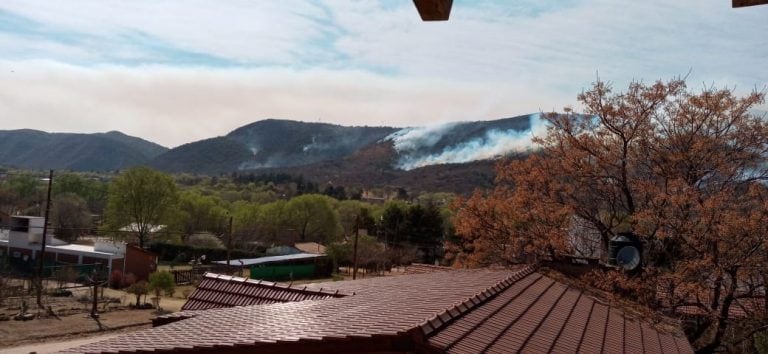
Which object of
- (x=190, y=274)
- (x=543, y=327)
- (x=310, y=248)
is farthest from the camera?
(x=310, y=248)

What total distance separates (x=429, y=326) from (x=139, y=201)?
56166 mm

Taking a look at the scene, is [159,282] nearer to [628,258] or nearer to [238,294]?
[238,294]

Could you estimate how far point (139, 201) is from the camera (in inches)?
2216

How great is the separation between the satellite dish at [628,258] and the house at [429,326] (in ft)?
9.63

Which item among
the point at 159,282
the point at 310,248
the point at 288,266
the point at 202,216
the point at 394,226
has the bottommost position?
the point at 288,266

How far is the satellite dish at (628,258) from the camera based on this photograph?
1172 cm

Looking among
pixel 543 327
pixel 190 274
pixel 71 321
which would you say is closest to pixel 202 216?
pixel 190 274

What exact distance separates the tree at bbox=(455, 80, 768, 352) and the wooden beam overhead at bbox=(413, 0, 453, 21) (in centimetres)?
1033

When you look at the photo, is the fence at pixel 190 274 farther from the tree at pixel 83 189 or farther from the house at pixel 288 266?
the tree at pixel 83 189

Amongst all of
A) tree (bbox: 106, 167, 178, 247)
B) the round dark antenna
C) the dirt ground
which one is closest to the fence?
the dirt ground

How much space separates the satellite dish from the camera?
11719 mm

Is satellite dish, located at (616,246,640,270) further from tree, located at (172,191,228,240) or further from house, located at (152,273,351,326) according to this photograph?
tree, located at (172,191,228,240)

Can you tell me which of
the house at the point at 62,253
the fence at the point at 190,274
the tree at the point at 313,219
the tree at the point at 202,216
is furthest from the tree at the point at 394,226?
the house at the point at 62,253

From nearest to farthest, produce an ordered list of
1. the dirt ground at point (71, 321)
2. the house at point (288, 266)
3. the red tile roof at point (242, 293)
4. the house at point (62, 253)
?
the red tile roof at point (242, 293), the dirt ground at point (71, 321), the house at point (62, 253), the house at point (288, 266)
